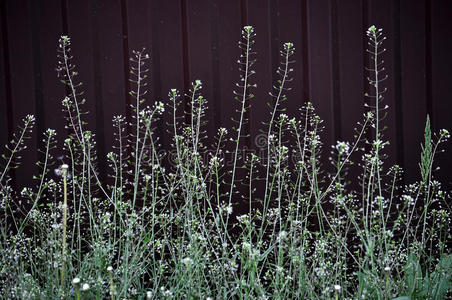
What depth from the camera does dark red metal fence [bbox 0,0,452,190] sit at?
9.68 feet

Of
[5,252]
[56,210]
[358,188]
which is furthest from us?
[358,188]

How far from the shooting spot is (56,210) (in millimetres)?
2730

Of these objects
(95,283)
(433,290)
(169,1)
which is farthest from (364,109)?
(95,283)

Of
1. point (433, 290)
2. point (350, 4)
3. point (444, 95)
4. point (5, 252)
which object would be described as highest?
point (350, 4)

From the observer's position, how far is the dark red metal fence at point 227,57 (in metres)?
2.95

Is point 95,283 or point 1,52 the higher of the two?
point 1,52

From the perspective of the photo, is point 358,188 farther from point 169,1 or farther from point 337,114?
point 169,1

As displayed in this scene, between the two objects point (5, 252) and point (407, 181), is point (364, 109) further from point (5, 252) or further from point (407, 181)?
point (5, 252)

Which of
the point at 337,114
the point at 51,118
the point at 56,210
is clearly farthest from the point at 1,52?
the point at 337,114

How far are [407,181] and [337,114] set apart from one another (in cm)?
63

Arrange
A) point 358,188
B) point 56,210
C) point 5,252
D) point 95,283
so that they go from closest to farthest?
point 95,283 → point 5,252 → point 56,210 → point 358,188

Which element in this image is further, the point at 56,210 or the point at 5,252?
the point at 56,210

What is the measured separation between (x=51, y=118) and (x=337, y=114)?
6.12 ft

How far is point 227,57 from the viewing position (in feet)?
9.70
